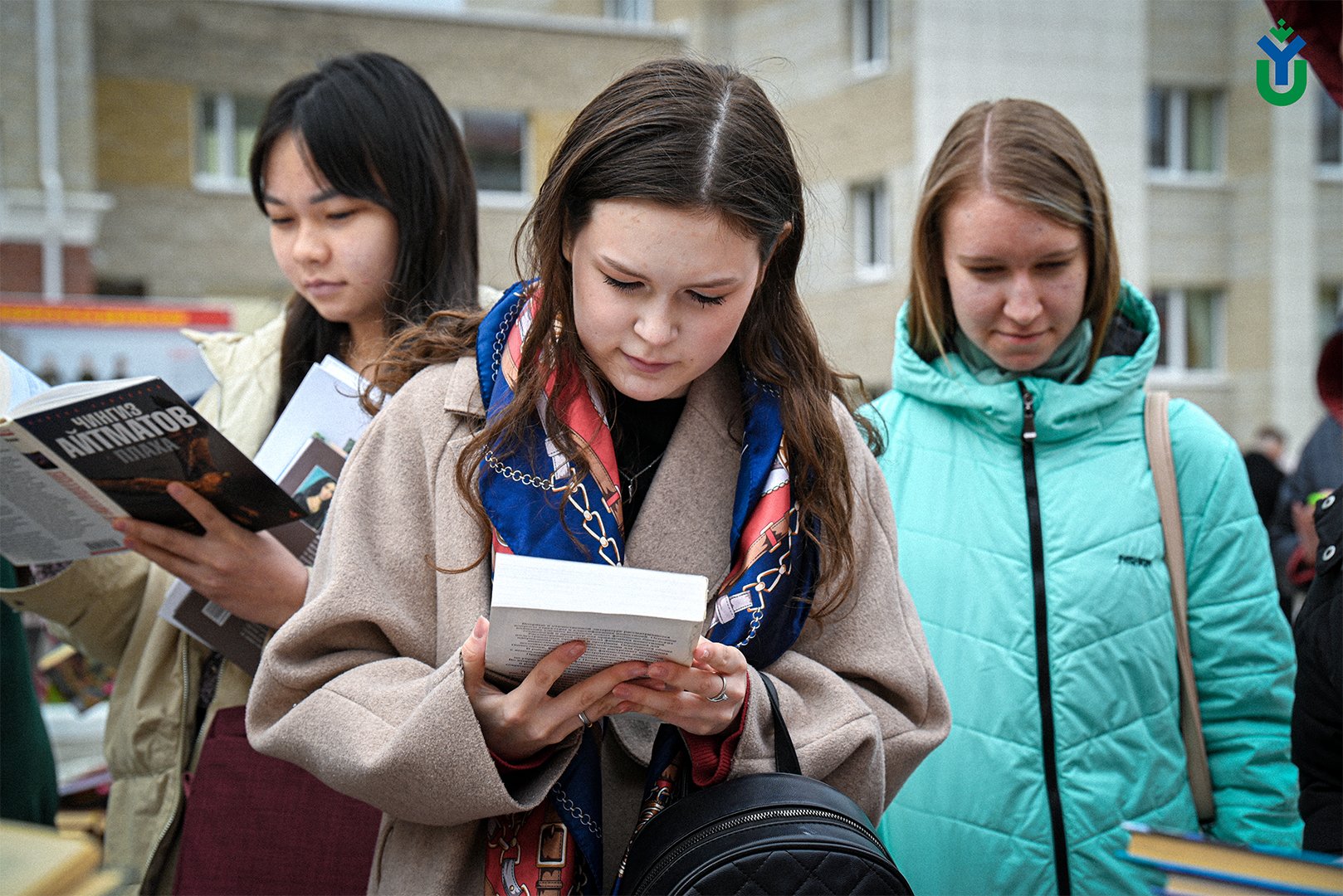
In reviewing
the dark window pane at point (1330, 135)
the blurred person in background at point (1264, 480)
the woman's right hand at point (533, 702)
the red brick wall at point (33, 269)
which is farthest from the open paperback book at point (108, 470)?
the dark window pane at point (1330, 135)

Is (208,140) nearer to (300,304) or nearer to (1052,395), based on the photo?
(300,304)

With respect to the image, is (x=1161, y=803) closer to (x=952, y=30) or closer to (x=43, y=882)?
(x=43, y=882)

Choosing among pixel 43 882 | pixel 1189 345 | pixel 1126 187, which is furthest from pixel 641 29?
pixel 43 882

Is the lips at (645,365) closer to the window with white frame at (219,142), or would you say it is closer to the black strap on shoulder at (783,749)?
the black strap on shoulder at (783,749)

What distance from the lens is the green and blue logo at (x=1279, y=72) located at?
6.15 feet

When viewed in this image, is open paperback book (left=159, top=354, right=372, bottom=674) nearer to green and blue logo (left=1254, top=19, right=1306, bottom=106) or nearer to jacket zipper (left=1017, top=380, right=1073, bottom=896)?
jacket zipper (left=1017, top=380, right=1073, bottom=896)

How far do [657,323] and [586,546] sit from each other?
32 centimetres

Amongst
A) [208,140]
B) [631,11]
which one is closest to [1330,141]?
[631,11]

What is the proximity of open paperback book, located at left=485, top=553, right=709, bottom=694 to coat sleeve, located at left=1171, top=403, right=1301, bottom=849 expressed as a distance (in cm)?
137

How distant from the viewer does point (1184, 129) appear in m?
18.6

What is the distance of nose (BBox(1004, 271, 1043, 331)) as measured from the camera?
2389 mm

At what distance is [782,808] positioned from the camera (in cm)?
146

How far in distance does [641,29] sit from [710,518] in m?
19.3

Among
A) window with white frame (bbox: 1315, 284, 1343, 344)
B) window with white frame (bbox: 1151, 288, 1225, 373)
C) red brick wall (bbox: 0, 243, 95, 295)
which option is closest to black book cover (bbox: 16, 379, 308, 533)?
red brick wall (bbox: 0, 243, 95, 295)
